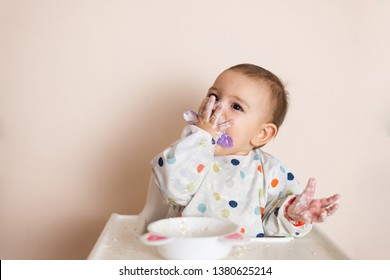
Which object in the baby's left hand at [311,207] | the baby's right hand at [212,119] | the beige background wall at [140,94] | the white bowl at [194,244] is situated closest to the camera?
the white bowl at [194,244]

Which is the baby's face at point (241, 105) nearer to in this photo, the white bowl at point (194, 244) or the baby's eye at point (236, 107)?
the baby's eye at point (236, 107)

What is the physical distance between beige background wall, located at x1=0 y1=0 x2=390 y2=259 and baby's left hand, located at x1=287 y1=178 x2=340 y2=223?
43 cm

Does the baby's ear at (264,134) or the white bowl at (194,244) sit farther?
the baby's ear at (264,134)

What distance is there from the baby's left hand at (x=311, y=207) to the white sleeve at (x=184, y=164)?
20 centimetres

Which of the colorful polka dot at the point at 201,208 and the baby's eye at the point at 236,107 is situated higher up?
the baby's eye at the point at 236,107

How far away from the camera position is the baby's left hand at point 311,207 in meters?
0.93

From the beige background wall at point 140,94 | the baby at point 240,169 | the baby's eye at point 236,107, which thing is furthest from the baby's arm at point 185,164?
the beige background wall at point 140,94

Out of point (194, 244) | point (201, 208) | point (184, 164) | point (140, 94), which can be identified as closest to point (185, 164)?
point (184, 164)

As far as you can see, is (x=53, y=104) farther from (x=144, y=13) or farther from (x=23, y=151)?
(x=144, y=13)

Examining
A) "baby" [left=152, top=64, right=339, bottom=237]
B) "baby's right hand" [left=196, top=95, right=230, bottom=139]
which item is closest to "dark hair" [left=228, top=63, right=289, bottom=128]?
"baby" [left=152, top=64, right=339, bottom=237]

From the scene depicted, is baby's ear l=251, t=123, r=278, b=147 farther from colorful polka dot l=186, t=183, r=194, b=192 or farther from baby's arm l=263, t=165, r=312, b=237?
colorful polka dot l=186, t=183, r=194, b=192

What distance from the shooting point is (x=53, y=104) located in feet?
4.43

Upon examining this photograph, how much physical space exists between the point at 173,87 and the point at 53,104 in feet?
1.10

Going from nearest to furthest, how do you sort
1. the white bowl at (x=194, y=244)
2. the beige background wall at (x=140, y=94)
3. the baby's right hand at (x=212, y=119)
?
the white bowl at (x=194, y=244) < the baby's right hand at (x=212, y=119) < the beige background wall at (x=140, y=94)
